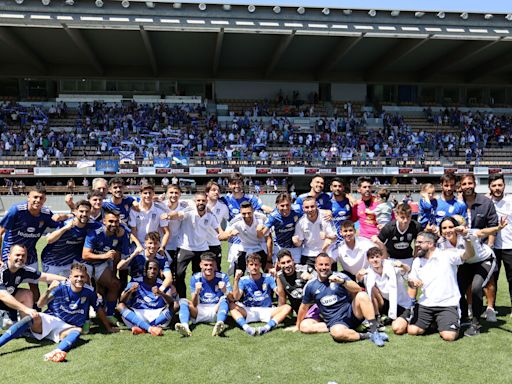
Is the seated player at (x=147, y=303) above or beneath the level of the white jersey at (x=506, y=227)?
beneath

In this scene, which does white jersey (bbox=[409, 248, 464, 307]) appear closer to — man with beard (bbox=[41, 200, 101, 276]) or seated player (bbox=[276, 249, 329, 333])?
seated player (bbox=[276, 249, 329, 333])

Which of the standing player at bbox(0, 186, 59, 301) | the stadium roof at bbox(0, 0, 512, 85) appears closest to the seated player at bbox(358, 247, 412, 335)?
the standing player at bbox(0, 186, 59, 301)

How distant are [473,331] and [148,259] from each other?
13.4 ft

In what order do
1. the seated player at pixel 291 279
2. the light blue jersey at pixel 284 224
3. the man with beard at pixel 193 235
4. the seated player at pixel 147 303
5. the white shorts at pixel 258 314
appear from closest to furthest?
1. the seated player at pixel 147 303
2. the seated player at pixel 291 279
3. the white shorts at pixel 258 314
4. the light blue jersey at pixel 284 224
5. the man with beard at pixel 193 235

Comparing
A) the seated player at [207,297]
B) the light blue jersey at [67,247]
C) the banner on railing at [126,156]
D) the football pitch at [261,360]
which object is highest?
the banner on railing at [126,156]

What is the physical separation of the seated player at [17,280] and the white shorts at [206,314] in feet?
5.74

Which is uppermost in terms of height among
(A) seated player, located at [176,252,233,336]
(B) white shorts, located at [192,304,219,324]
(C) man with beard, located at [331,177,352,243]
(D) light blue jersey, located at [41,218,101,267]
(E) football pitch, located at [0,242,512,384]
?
(C) man with beard, located at [331,177,352,243]

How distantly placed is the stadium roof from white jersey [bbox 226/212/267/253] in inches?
853

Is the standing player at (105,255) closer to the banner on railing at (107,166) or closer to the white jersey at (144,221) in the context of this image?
the white jersey at (144,221)

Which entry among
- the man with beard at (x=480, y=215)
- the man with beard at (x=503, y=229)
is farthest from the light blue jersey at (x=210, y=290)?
the man with beard at (x=503, y=229)

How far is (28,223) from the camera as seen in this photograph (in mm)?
6152

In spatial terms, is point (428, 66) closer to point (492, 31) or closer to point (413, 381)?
point (492, 31)

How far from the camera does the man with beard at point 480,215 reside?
6.09 meters

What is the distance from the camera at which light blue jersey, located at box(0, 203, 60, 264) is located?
6.08 m
